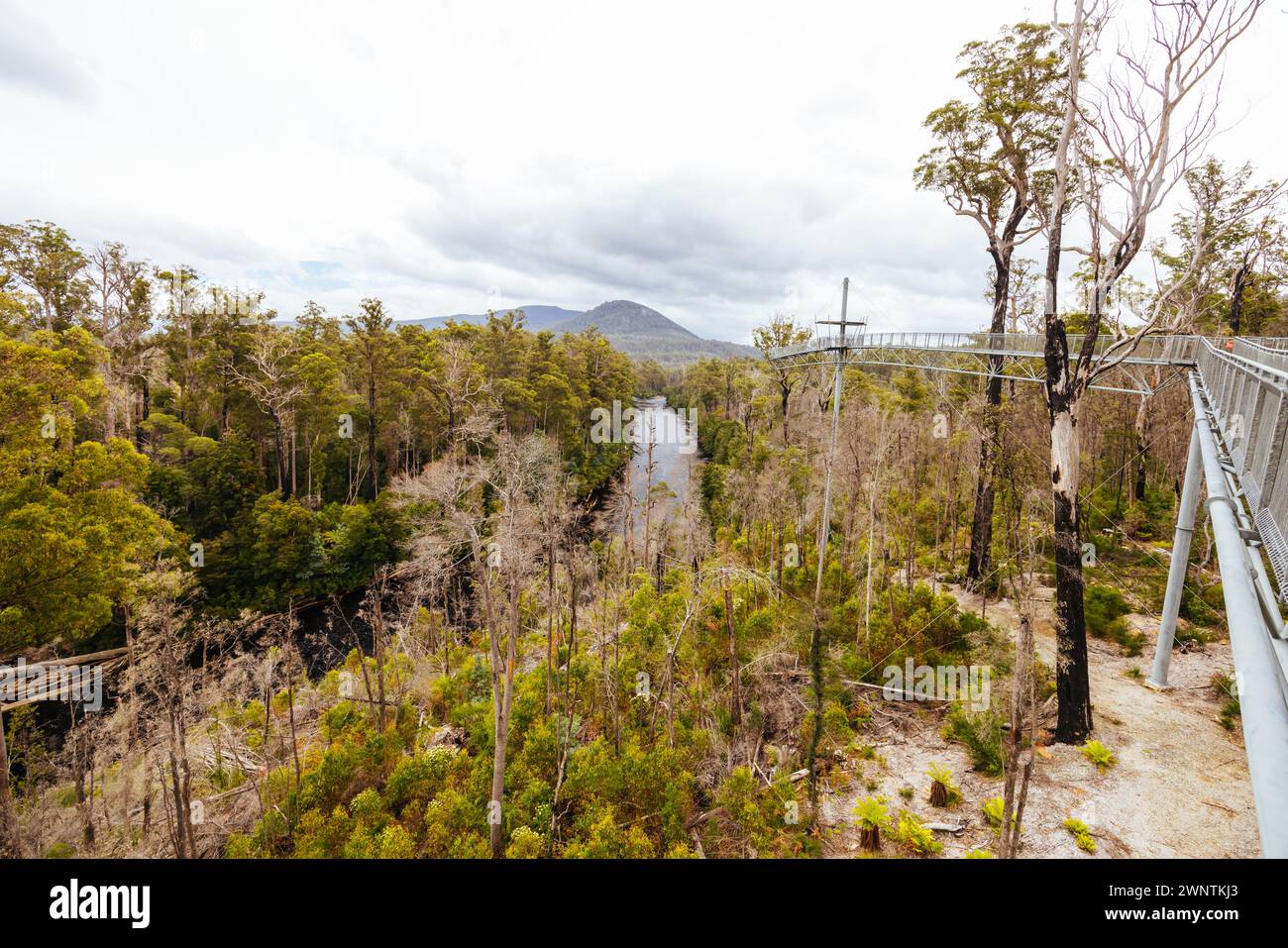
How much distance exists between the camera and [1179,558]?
995 cm

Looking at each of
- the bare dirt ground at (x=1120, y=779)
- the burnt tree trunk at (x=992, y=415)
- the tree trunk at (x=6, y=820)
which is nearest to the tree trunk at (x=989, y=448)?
the burnt tree trunk at (x=992, y=415)

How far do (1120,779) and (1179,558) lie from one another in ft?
14.9

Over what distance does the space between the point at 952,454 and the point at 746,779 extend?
20517mm

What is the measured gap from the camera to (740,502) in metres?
26.7

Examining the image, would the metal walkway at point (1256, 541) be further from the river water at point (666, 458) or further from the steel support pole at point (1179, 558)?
the river water at point (666, 458)

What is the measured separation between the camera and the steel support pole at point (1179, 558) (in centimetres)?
961

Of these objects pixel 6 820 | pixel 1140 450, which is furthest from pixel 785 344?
pixel 6 820

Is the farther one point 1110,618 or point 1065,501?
point 1110,618

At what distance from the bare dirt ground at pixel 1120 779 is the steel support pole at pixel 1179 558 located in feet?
2.24

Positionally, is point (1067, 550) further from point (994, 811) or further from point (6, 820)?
point (6, 820)
